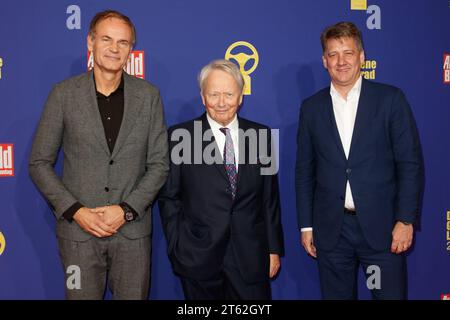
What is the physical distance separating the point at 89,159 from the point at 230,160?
0.67 meters

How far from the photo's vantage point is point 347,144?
8.27ft

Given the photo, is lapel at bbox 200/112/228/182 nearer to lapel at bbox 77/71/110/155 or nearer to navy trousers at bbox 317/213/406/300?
lapel at bbox 77/71/110/155

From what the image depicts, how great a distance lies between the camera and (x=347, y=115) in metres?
2.55

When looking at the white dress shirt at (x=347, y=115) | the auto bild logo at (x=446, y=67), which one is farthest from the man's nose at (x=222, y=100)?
the auto bild logo at (x=446, y=67)

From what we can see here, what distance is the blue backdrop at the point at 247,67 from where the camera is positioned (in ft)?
9.74

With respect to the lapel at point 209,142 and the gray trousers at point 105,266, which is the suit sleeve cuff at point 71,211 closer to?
the gray trousers at point 105,266

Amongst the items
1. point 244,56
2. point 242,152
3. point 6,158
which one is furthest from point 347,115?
point 6,158

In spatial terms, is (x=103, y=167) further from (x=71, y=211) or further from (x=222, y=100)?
(x=222, y=100)

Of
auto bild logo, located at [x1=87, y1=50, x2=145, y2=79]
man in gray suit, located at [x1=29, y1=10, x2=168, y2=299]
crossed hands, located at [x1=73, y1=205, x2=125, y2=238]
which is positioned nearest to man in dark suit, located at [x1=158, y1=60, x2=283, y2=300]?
man in gray suit, located at [x1=29, y1=10, x2=168, y2=299]

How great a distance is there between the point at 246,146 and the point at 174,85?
796 millimetres

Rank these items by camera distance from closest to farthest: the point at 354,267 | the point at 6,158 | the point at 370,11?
1. the point at 354,267
2. the point at 6,158
3. the point at 370,11

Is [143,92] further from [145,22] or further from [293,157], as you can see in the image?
[293,157]

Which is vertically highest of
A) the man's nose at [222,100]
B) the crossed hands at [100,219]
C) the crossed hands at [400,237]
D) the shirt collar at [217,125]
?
the man's nose at [222,100]

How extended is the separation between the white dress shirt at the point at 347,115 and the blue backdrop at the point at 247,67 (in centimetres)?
56
